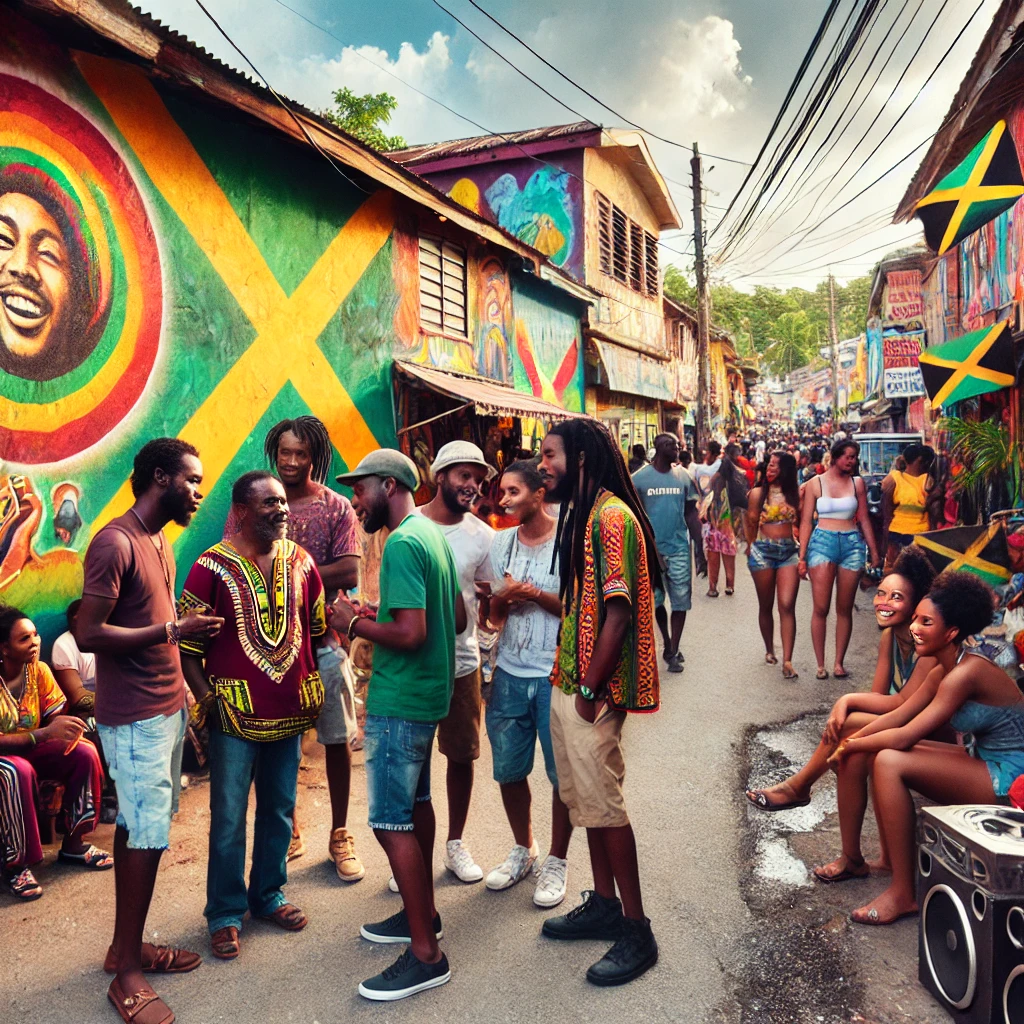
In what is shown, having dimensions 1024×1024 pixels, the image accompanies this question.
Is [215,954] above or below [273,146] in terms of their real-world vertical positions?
below

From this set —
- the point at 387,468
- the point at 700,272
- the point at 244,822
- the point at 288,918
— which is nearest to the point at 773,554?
the point at 387,468

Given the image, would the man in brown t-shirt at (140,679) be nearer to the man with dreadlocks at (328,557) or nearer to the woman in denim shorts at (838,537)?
the man with dreadlocks at (328,557)

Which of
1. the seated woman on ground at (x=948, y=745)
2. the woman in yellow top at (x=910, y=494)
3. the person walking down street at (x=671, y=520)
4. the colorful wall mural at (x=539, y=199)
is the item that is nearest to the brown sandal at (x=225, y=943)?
the seated woman on ground at (x=948, y=745)

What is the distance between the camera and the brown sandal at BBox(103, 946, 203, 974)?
3143 millimetres

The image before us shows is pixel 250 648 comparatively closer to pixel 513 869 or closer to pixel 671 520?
pixel 513 869

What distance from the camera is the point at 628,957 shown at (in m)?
3.06

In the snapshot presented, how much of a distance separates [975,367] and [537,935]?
586 centimetres

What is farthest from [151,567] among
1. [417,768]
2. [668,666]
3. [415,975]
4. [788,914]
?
[668,666]

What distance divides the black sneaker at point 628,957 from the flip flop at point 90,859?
2515 mm

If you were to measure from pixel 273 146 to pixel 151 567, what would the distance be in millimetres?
4902

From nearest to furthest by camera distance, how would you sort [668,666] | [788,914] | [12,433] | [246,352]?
[788,914]
[12,433]
[246,352]
[668,666]

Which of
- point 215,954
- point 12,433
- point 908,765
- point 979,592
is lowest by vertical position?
point 215,954

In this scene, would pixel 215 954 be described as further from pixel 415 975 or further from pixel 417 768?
pixel 417 768

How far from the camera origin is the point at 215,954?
326cm
